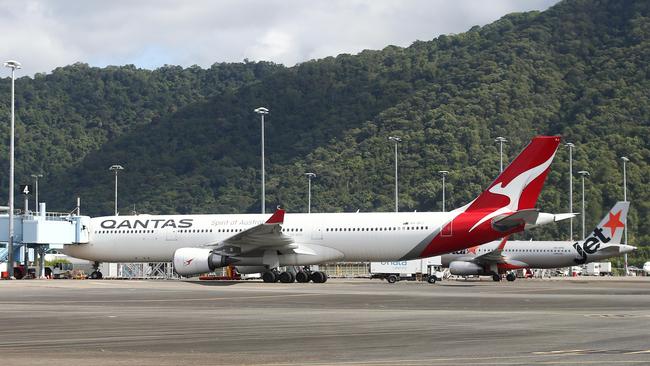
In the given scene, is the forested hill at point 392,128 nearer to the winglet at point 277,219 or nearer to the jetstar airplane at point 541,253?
the jetstar airplane at point 541,253

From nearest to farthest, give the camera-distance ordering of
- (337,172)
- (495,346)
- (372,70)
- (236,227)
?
(495,346), (236,227), (337,172), (372,70)

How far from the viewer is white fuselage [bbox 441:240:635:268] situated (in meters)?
65.2

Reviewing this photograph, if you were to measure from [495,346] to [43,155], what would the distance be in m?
145

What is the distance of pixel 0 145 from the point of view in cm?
15338

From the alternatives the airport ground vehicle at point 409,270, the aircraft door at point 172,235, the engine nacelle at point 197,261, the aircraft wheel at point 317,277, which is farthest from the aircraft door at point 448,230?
the airport ground vehicle at point 409,270

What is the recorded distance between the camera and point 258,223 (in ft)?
173

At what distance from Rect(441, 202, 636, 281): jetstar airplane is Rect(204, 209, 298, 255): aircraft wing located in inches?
684

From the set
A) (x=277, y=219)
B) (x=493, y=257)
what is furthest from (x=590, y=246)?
(x=277, y=219)

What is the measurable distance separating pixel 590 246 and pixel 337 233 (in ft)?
70.6

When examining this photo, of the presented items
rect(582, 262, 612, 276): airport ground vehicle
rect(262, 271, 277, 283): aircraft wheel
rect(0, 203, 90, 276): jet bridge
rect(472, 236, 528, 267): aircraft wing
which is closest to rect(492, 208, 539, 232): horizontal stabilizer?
rect(262, 271, 277, 283): aircraft wheel

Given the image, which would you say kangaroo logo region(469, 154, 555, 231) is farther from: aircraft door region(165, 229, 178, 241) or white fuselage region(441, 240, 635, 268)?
white fuselage region(441, 240, 635, 268)

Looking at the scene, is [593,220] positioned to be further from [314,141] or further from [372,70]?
[372,70]

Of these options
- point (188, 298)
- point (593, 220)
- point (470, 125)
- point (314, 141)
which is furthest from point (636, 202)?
point (188, 298)

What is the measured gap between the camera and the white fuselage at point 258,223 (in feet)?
162
